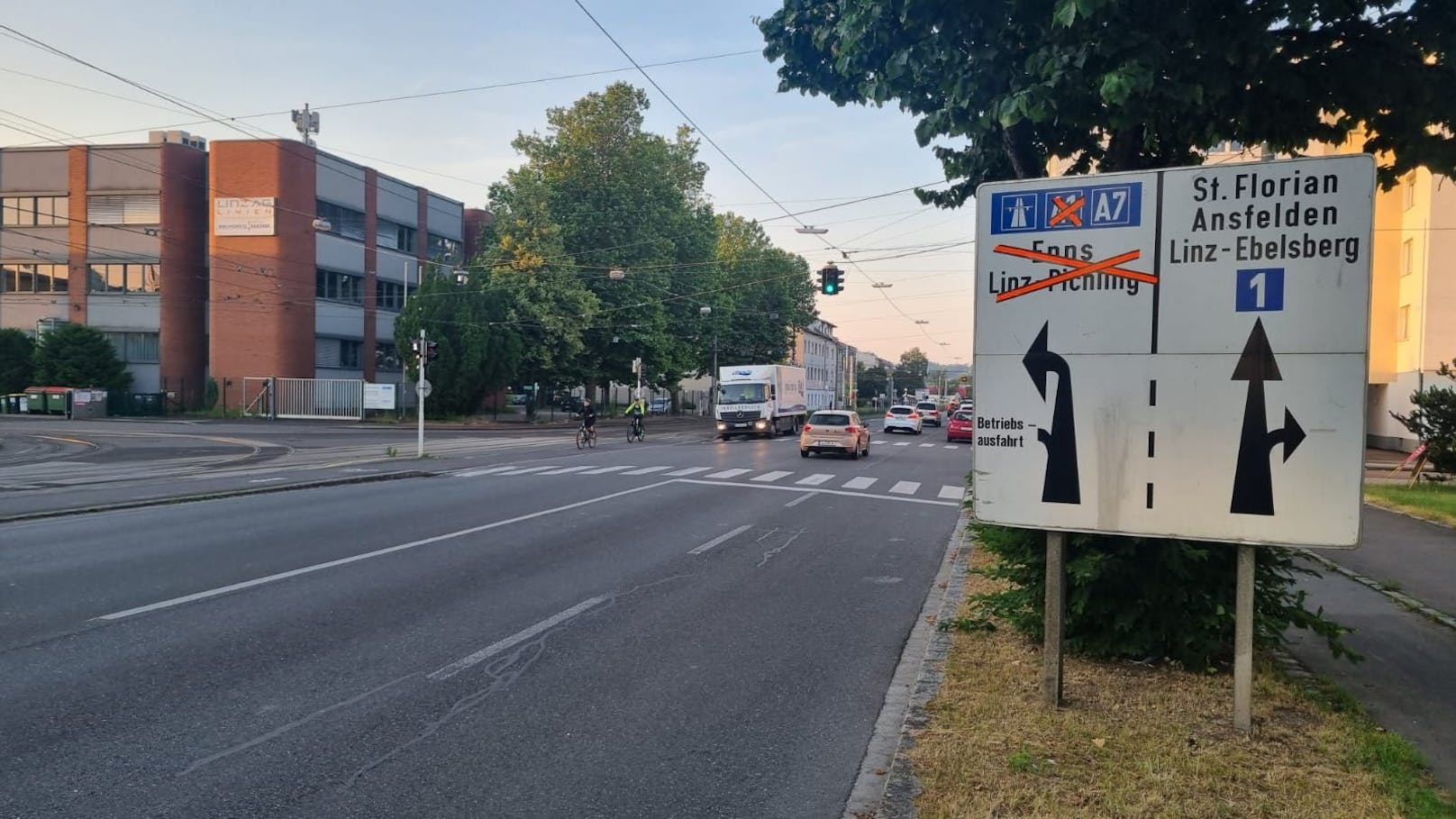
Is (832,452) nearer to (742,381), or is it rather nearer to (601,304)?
(742,381)

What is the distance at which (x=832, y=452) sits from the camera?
28.5m

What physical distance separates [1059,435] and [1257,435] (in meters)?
0.93

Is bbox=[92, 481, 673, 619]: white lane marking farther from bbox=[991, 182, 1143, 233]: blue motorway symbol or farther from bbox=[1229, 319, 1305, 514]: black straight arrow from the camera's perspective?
bbox=[1229, 319, 1305, 514]: black straight arrow

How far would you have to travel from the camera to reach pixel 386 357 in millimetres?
59188

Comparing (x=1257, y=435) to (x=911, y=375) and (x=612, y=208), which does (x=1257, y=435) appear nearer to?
(x=612, y=208)

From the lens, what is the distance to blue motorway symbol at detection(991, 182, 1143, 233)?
4980mm

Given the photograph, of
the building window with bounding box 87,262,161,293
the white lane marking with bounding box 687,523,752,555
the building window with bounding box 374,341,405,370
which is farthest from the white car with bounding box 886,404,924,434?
the building window with bounding box 87,262,161,293

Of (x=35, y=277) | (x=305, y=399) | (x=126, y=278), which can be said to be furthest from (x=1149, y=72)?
(x=35, y=277)

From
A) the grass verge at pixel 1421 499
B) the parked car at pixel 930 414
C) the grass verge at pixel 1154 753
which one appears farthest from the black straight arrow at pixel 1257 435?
the parked car at pixel 930 414

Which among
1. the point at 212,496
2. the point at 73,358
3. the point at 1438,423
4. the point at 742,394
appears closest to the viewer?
the point at 212,496

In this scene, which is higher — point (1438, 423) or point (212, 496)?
point (1438, 423)

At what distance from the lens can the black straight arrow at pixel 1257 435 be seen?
4.68m

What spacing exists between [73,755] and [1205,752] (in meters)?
5.38

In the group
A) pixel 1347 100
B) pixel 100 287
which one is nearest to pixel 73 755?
pixel 1347 100
